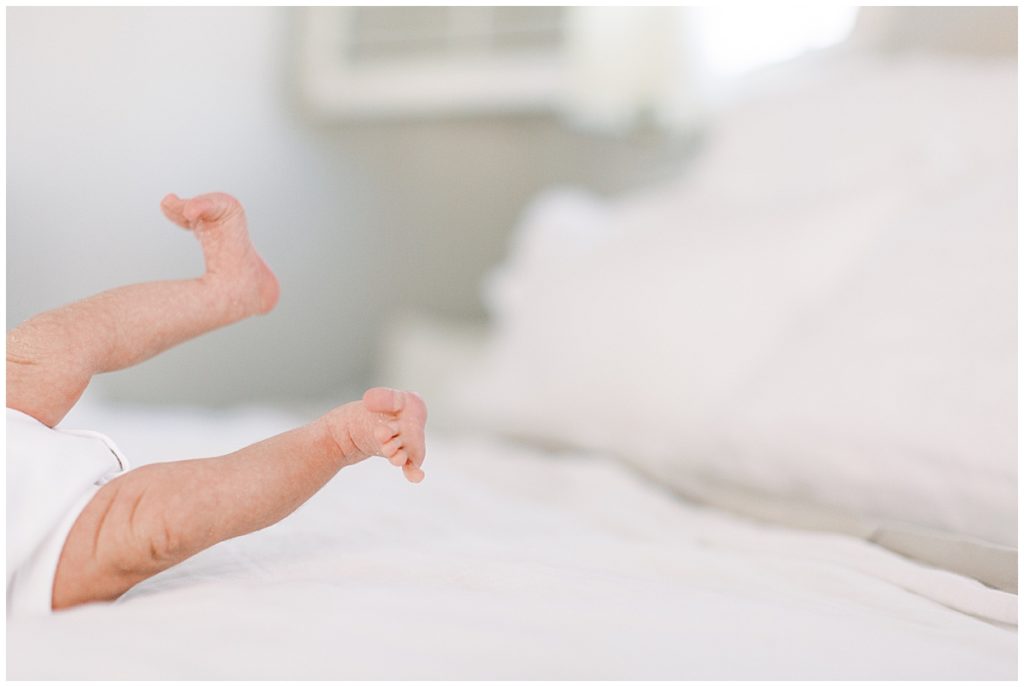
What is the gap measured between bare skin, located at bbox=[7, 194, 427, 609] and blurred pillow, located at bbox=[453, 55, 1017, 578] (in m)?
0.44

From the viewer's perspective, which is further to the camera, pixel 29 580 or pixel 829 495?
pixel 829 495

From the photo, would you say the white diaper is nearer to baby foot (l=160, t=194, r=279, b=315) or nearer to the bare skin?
the bare skin

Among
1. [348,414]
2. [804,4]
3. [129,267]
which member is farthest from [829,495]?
[129,267]

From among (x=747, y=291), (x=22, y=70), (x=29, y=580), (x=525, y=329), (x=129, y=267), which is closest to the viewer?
(x=29, y=580)

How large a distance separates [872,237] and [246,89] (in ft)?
5.16

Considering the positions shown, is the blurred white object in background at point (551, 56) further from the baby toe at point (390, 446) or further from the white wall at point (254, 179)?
the baby toe at point (390, 446)

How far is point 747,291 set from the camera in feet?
4.17

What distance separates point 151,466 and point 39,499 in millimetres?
62

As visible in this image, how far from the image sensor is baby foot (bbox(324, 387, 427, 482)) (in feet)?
1.95

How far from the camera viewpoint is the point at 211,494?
1.90ft

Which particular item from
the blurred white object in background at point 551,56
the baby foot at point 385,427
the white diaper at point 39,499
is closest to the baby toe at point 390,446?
the baby foot at point 385,427

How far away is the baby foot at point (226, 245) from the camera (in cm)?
75

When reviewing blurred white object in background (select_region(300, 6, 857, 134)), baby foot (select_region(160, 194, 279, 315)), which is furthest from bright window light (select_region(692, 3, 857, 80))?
baby foot (select_region(160, 194, 279, 315))

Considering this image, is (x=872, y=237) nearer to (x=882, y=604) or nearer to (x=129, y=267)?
(x=882, y=604)
